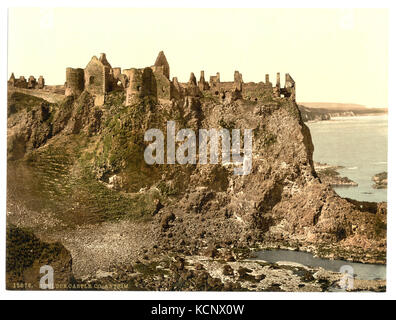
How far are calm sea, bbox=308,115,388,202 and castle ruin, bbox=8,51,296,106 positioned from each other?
6.24 feet

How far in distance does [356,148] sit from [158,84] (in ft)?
25.4

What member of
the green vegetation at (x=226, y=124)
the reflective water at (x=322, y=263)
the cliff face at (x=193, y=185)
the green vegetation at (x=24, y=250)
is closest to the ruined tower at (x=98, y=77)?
the cliff face at (x=193, y=185)

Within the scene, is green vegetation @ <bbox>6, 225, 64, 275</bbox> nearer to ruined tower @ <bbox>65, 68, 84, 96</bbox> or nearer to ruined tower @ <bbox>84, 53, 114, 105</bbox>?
ruined tower @ <bbox>65, 68, 84, 96</bbox>

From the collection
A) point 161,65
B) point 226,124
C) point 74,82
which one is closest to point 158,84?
point 161,65

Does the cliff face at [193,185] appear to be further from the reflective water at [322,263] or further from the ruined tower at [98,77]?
the ruined tower at [98,77]

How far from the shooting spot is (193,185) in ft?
51.8

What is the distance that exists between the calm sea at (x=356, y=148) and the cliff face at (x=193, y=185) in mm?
423

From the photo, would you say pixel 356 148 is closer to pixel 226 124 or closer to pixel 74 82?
pixel 226 124

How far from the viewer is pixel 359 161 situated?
50.1 feet

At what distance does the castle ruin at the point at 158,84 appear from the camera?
1577 cm

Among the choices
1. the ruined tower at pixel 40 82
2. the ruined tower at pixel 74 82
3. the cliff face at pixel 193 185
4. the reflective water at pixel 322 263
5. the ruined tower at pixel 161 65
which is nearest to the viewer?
the reflective water at pixel 322 263

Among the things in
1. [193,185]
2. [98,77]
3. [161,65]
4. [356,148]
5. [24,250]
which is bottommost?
[24,250]

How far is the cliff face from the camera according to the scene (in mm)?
15320
